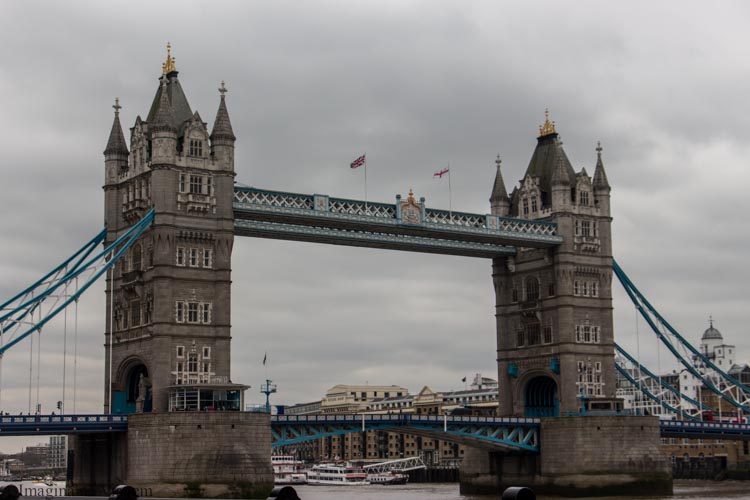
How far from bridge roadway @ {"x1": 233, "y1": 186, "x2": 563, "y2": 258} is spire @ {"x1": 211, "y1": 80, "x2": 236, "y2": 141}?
13.5ft

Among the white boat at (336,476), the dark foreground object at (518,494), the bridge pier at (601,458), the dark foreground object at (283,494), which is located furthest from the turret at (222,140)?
the white boat at (336,476)

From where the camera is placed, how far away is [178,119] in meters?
91.8

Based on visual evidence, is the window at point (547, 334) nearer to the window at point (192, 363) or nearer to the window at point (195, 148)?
the window at point (192, 363)

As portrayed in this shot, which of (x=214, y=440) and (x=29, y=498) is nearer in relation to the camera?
(x=29, y=498)

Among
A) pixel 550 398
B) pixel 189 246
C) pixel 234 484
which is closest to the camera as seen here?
pixel 234 484

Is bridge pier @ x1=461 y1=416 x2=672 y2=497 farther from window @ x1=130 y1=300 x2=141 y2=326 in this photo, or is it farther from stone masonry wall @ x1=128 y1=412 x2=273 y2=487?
window @ x1=130 y1=300 x2=141 y2=326

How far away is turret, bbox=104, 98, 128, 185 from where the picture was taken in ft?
305

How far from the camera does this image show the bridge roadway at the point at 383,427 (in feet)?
261

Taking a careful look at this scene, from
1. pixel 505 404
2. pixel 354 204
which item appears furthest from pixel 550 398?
pixel 354 204

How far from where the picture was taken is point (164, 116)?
8912 cm

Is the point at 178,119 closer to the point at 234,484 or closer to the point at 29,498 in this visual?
the point at 234,484

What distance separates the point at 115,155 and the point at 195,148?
24.4 ft

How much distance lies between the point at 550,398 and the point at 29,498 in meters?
65.0

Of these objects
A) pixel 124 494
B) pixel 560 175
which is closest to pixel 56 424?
pixel 124 494
